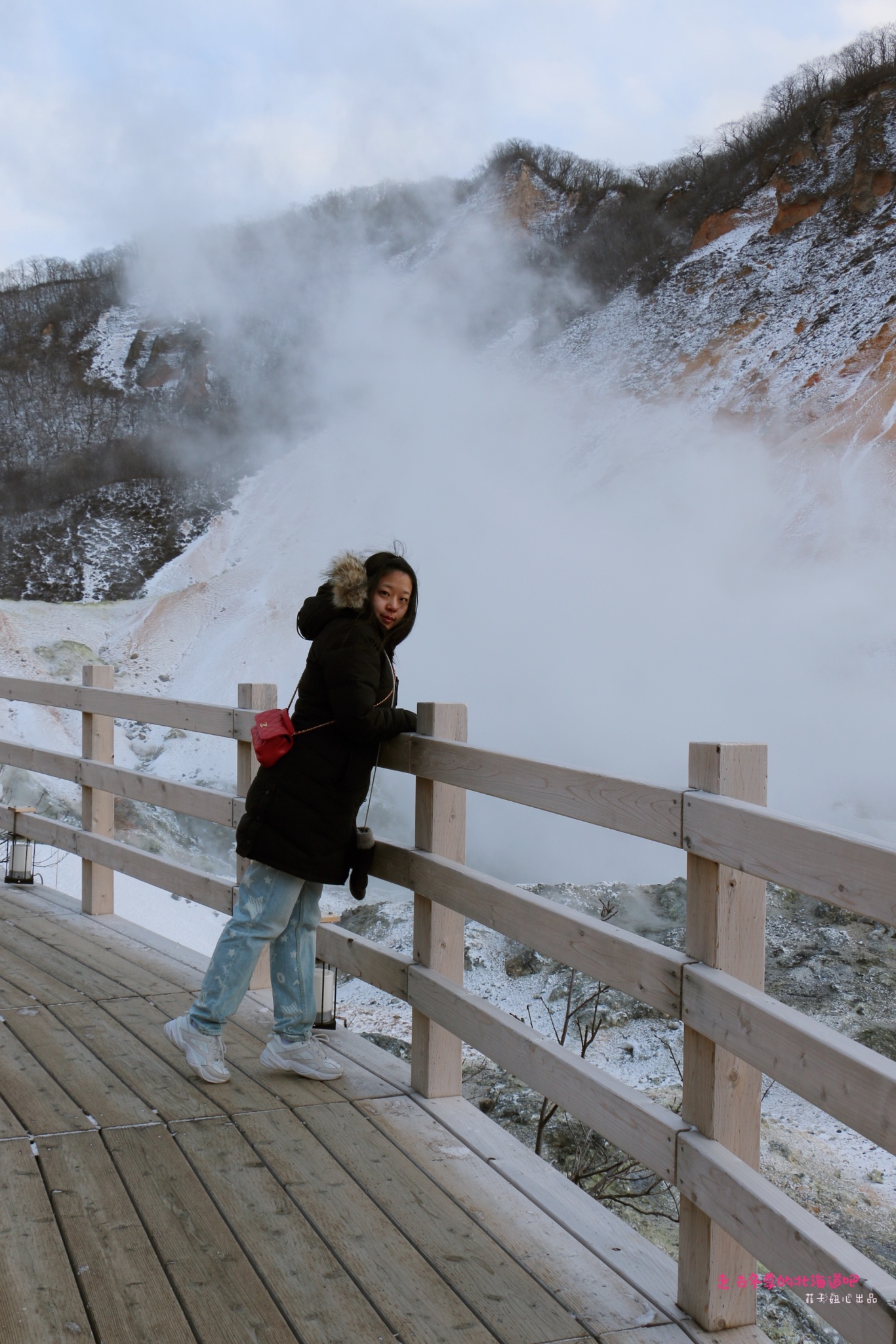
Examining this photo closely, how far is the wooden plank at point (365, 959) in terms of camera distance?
3199 millimetres

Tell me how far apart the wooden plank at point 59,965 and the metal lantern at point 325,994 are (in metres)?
0.75

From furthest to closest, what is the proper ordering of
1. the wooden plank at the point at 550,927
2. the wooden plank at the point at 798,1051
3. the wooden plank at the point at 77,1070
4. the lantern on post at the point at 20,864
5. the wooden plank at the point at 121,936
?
1. the lantern on post at the point at 20,864
2. the wooden plank at the point at 121,936
3. the wooden plank at the point at 77,1070
4. the wooden plank at the point at 550,927
5. the wooden plank at the point at 798,1051

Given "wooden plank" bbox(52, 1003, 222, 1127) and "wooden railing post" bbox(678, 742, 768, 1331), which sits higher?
"wooden railing post" bbox(678, 742, 768, 1331)

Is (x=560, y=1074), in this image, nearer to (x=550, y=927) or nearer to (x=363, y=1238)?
(x=550, y=927)

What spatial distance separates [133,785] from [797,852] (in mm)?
3461

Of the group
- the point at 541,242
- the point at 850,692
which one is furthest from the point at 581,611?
the point at 541,242

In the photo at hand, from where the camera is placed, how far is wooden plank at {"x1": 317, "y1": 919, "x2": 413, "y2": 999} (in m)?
3.20

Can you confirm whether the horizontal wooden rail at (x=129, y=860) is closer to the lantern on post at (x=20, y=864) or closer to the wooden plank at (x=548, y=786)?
the lantern on post at (x=20, y=864)

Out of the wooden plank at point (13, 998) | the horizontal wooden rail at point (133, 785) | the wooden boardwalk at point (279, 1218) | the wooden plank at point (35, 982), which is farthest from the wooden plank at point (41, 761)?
the wooden boardwalk at point (279, 1218)

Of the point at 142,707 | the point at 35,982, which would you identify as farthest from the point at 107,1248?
the point at 142,707

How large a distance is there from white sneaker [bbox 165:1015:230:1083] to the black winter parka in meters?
0.54

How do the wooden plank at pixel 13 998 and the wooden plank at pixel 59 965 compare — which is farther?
the wooden plank at pixel 59 965

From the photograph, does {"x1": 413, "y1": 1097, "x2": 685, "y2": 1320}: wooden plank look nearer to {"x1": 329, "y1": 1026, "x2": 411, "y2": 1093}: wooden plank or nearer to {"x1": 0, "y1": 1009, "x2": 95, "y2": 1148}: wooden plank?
{"x1": 329, "y1": 1026, "x2": 411, "y2": 1093}: wooden plank

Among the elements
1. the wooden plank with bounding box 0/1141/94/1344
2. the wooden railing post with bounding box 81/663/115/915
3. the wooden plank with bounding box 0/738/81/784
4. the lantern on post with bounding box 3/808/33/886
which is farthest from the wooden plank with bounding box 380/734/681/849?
the lantern on post with bounding box 3/808/33/886
